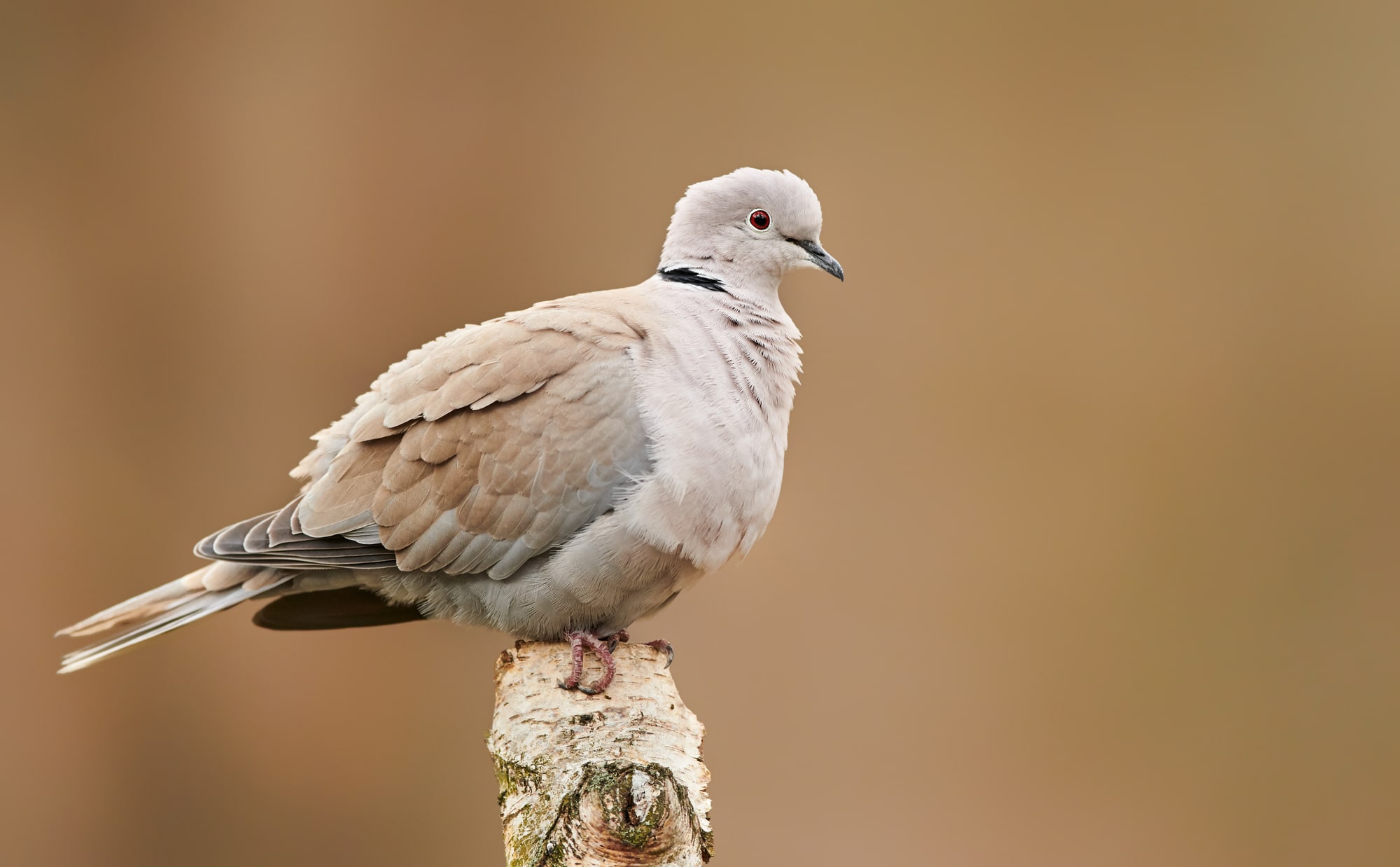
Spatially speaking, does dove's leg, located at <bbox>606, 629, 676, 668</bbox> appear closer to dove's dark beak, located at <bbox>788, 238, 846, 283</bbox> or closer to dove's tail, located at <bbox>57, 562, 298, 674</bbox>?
dove's tail, located at <bbox>57, 562, 298, 674</bbox>

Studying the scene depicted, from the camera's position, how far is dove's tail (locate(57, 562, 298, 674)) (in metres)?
2.65

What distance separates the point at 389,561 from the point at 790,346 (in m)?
0.98

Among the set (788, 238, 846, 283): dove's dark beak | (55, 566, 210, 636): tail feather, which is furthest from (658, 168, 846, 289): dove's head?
(55, 566, 210, 636): tail feather

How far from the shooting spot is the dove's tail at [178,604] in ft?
8.69

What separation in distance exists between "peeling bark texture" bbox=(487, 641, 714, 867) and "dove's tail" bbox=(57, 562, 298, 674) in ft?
2.30

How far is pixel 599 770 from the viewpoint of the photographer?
1.94 meters

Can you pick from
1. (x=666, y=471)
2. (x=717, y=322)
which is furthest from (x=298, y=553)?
(x=717, y=322)

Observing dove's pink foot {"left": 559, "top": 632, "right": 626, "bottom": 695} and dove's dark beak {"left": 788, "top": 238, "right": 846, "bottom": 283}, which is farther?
dove's dark beak {"left": 788, "top": 238, "right": 846, "bottom": 283}

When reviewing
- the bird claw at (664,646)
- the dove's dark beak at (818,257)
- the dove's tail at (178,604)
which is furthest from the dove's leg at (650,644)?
the dove's dark beak at (818,257)

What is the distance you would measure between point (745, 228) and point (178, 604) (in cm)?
156

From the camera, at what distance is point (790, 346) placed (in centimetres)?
264

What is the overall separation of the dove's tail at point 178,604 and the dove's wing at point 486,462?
0.12 meters

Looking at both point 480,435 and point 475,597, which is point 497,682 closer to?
point 475,597

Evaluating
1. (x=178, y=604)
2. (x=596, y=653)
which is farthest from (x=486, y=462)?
(x=178, y=604)
